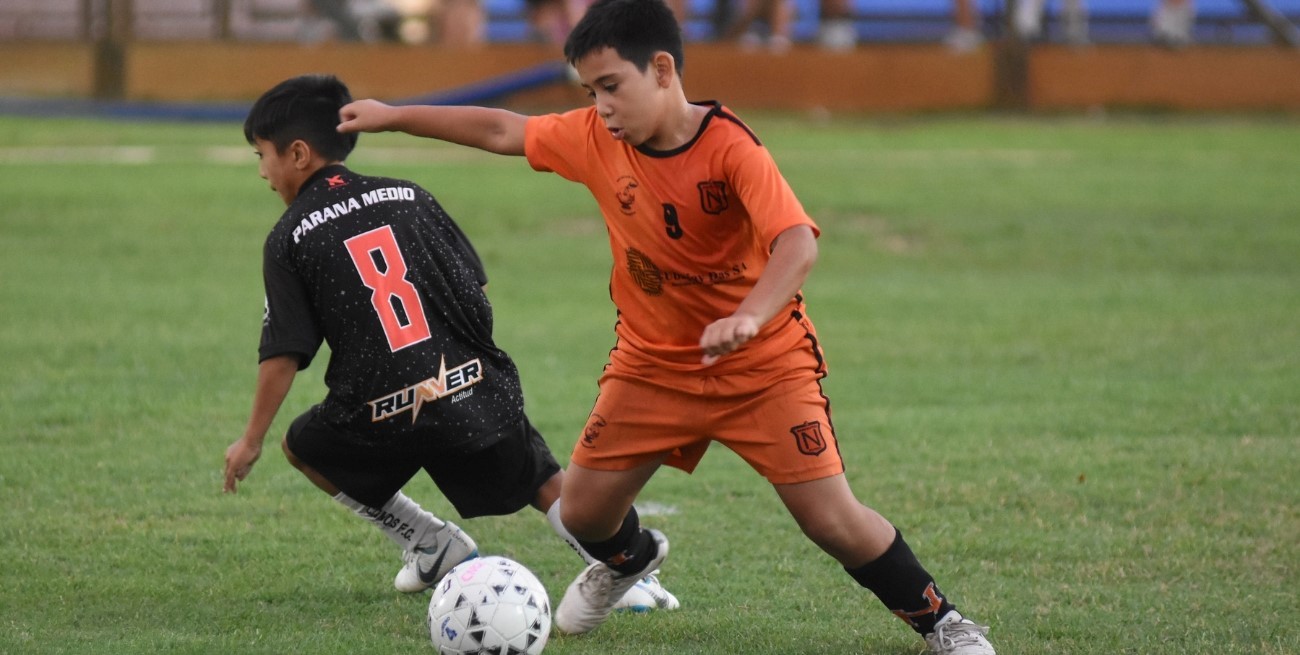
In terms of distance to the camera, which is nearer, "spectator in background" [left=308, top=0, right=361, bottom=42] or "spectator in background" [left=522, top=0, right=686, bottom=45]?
"spectator in background" [left=522, top=0, right=686, bottom=45]

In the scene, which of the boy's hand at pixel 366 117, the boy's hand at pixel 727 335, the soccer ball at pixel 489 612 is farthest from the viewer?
the boy's hand at pixel 366 117

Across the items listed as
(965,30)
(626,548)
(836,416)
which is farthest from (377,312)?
(965,30)

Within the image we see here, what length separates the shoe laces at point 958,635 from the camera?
158 inches

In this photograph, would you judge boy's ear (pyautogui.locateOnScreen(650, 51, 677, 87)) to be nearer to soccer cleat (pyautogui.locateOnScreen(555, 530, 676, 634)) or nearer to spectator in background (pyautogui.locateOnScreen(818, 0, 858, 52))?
soccer cleat (pyautogui.locateOnScreen(555, 530, 676, 634))

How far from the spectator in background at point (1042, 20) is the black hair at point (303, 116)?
16973 millimetres

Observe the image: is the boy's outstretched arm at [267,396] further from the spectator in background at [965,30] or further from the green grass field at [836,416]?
the spectator in background at [965,30]

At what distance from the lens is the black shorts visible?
4.41 m

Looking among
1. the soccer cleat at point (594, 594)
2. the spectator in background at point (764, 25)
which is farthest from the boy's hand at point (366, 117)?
the spectator in background at point (764, 25)

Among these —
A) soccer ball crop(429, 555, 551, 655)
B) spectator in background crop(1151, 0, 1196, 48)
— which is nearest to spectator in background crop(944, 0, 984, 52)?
spectator in background crop(1151, 0, 1196, 48)

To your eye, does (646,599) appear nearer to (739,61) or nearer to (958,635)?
(958,635)

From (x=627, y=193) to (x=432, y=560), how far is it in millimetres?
1333

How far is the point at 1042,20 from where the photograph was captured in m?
21.2

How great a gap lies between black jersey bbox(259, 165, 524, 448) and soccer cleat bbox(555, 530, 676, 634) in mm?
478

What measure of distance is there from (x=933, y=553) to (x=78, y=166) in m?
12.7
